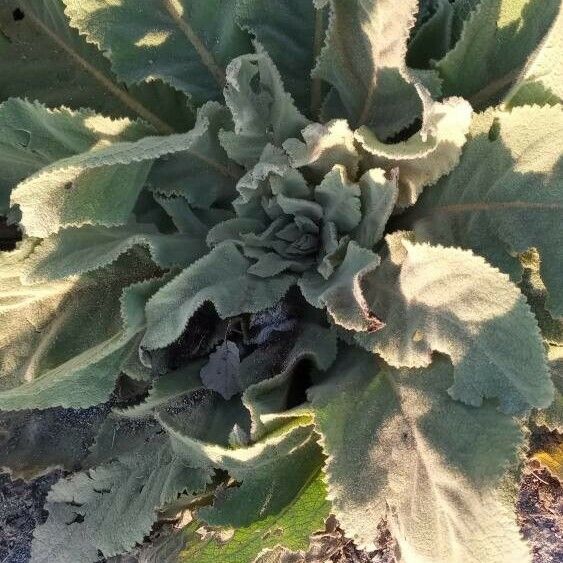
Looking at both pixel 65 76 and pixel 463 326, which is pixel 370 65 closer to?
pixel 463 326

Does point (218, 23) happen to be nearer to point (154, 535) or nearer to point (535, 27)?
point (535, 27)

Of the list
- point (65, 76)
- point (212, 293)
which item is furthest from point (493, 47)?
point (65, 76)

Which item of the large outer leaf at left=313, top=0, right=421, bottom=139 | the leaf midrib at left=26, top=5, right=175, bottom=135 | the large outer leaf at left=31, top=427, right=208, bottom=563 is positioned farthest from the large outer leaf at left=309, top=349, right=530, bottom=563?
the leaf midrib at left=26, top=5, right=175, bottom=135

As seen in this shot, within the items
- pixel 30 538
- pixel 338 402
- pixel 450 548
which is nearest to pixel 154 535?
pixel 30 538

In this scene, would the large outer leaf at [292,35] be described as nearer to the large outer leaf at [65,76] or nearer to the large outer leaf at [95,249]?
the large outer leaf at [65,76]

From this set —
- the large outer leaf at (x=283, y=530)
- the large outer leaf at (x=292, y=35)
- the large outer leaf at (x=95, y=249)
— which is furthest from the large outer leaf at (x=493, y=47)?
the large outer leaf at (x=283, y=530)
